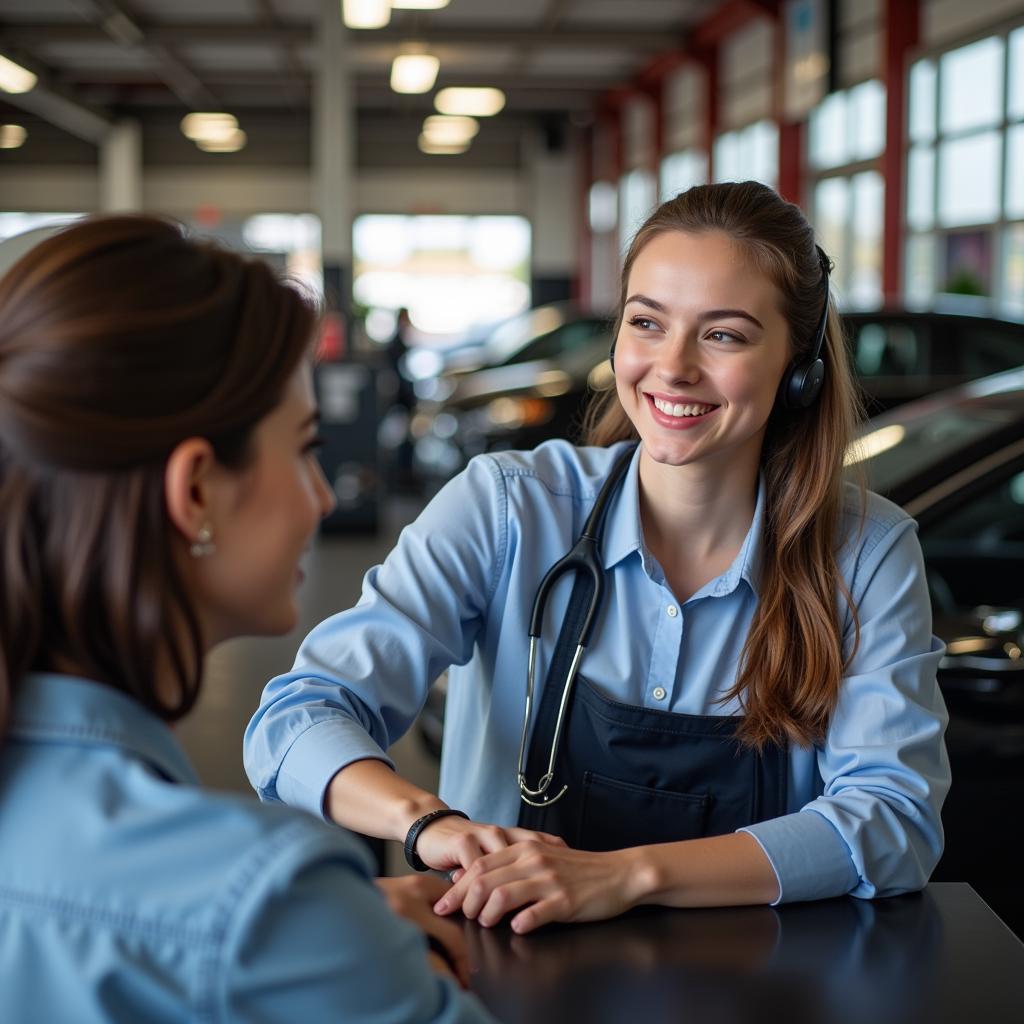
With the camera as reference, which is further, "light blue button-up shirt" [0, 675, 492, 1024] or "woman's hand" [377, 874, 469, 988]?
"woman's hand" [377, 874, 469, 988]

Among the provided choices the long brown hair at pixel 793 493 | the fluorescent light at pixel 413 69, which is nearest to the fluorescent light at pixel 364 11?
the fluorescent light at pixel 413 69

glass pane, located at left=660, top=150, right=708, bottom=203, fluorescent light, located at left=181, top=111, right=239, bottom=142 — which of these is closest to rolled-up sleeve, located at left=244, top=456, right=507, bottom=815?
glass pane, located at left=660, top=150, right=708, bottom=203

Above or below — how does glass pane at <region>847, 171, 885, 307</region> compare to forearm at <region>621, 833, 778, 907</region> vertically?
above

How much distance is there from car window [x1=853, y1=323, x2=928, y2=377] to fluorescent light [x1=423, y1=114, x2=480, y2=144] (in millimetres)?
15257

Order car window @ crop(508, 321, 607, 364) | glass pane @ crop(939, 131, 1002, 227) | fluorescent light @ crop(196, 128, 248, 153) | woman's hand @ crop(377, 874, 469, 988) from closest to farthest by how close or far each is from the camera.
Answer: woman's hand @ crop(377, 874, 469, 988)
glass pane @ crop(939, 131, 1002, 227)
car window @ crop(508, 321, 607, 364)
fluorescent light @ crop(196, 128, 248, 153)

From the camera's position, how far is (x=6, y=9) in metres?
14.2

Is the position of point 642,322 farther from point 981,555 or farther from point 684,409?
point 981,555

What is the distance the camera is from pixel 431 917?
1.30m

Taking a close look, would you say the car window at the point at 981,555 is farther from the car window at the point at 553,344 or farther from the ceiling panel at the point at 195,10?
the ceiling panel at the point at 195,10

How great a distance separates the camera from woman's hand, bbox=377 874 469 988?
125 centimetres

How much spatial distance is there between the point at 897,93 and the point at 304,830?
1122cm

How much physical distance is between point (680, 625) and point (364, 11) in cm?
1001

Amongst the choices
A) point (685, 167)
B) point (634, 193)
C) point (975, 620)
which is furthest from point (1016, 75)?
point (634, 193)

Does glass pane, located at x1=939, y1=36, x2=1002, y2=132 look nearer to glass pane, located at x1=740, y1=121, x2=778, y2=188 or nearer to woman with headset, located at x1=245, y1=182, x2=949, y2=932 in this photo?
glass pane, located at x1=740, y1=121, x2=778, y2=188
